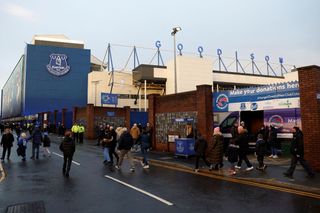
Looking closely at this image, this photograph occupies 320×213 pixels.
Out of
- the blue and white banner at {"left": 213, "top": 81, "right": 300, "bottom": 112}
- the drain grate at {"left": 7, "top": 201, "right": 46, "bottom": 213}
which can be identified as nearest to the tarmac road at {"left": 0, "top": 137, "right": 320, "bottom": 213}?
the drain grate at {"left": 7, "top": 201, "right": 46, "bottom": 213}

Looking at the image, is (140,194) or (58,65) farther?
(58,65)

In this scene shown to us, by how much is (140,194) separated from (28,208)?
108 inches

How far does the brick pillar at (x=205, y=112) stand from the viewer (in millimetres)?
17188

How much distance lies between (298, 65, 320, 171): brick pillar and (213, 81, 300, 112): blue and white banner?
2629 millimetres

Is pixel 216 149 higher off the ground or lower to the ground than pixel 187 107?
lower

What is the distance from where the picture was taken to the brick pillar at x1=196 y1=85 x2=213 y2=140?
56.4 ft

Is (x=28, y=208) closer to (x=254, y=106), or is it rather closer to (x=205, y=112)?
(x=205, y=112)

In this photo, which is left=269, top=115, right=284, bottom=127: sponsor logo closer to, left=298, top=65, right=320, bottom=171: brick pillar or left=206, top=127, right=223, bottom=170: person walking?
left=298, top=65, right=320, bottom=171: brick pillar

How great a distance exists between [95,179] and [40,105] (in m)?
67.4

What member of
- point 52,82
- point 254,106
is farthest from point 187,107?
point 52,82

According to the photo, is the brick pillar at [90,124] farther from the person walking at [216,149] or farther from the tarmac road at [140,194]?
the person walking at [216,149]

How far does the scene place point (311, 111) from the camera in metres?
12.2

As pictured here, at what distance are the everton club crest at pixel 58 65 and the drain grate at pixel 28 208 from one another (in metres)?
70.3

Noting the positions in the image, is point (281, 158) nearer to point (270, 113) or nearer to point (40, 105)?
point (270, 113)
